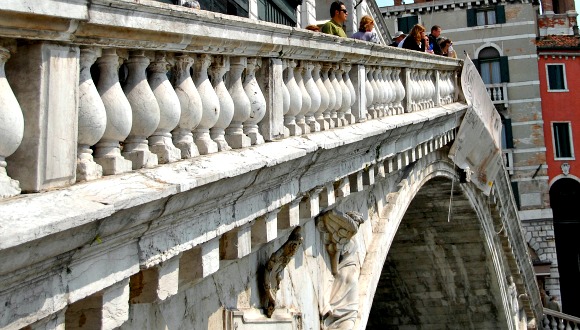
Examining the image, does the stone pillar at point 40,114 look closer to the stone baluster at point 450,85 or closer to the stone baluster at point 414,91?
the stone baluster at point 414,91

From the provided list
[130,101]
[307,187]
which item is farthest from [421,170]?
[130,101]

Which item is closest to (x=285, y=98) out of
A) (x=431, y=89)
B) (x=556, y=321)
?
(x=431, y=89)

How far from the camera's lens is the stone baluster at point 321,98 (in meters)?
4.84

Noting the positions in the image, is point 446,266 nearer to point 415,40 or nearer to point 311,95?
point 415,40

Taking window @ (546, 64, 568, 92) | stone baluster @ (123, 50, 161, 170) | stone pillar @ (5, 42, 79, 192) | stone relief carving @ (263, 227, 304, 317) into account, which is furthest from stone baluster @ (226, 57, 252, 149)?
window @ (546, 64, 568, 92)

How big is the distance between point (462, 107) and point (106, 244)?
7.63 meters

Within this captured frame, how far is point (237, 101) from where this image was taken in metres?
3.67

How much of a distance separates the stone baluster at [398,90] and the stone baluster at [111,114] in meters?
4.56

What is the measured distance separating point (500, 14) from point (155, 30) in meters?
25.6

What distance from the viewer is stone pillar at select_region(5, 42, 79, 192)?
231cm

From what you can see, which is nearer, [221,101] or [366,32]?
[221,101]

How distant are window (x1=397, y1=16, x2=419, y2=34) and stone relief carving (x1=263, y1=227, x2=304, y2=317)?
24272mm

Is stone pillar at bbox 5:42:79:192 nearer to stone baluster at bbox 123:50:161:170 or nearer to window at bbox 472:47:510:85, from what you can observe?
stone baluster at bbox 123:50:161:170

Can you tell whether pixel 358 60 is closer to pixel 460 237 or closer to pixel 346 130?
pixel 346 130
